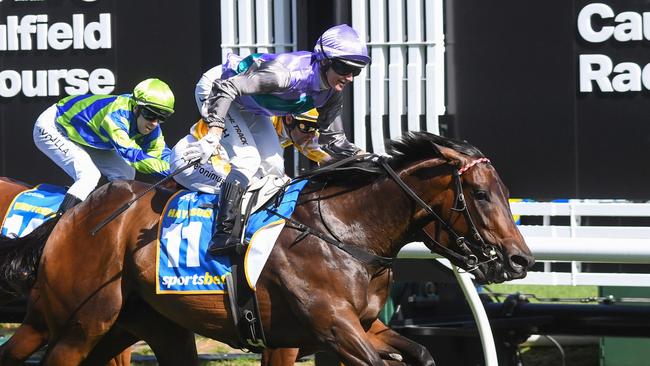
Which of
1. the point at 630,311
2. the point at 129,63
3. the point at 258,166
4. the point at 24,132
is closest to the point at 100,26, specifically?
the point at 129,63

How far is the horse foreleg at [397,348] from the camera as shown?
485 centimetres

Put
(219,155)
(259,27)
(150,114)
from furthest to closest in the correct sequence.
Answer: (259,27), (150,114), (219,155)

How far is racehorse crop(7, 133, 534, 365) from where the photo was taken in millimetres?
4664

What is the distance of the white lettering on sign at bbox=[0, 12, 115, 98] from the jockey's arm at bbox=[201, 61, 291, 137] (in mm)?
2318

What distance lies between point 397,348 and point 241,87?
1.24 m

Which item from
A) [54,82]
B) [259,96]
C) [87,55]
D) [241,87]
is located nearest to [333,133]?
[259,96]

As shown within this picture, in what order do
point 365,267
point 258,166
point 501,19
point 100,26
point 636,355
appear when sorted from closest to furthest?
1. point 365,267
2. point 258,166
3. point 501,19
4. point 100,26
5. point 636,355

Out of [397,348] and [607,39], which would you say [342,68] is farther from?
[607,39]

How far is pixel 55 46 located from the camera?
710 centimetres

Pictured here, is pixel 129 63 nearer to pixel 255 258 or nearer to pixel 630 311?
pixel 255 258

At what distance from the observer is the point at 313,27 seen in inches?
264

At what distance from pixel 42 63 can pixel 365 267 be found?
3182 millimetres

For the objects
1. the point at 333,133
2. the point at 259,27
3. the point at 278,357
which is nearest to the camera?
the point at 333,133

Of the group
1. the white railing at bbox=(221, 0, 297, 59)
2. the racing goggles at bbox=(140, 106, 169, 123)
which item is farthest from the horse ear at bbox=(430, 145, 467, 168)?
the white railing at bbox=(221, 0, 297, 59)
